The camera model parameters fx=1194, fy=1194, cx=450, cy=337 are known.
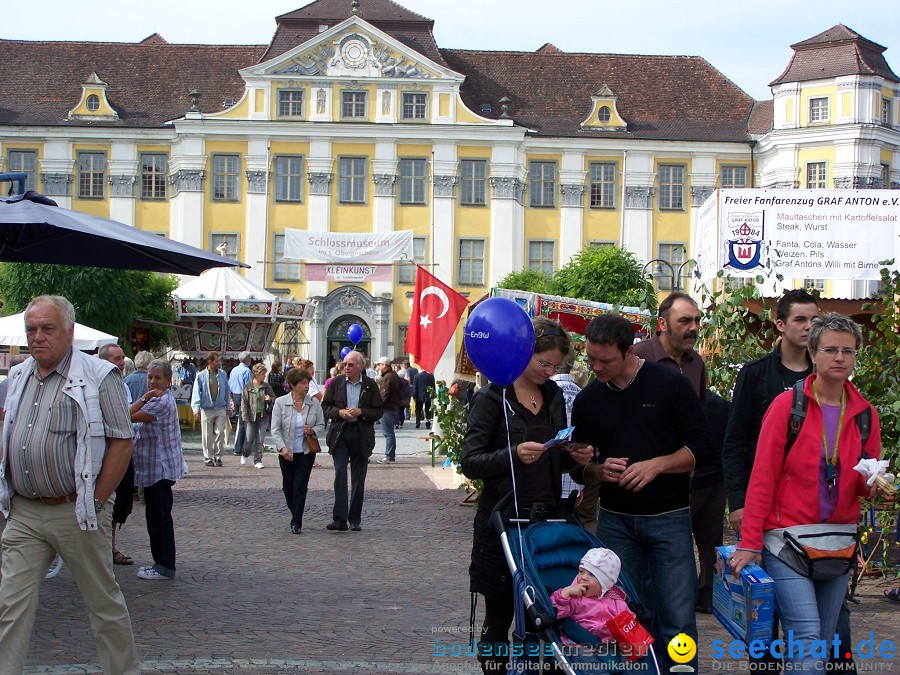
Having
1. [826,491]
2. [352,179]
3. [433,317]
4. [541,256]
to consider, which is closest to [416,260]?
[352,179]

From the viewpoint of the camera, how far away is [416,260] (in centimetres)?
5009

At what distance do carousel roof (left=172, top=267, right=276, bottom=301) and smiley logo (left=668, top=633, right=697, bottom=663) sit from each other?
2520cm

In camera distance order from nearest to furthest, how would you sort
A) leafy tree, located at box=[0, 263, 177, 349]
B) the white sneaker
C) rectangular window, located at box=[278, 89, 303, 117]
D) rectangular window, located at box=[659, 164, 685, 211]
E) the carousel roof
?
1. the white sneaker
2. the carousel roof
3. leafy tree, located at box=[0, 263, 177, 349]
4. rectangular window, located at box=[278, 89, 303, 117]
5. rectangular window, located at box=[659, 164, 685, 211]

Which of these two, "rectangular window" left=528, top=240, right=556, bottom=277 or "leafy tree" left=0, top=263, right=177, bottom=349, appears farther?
"rectangular window" left=528, top=240, right=556, bottom=277

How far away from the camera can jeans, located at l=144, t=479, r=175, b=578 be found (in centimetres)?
908

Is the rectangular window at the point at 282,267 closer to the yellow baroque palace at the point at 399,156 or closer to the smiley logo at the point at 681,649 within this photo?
the yellow baroque palace at the point at 399,156

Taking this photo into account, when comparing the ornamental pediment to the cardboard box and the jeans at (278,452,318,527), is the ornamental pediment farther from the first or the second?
the cardboard box

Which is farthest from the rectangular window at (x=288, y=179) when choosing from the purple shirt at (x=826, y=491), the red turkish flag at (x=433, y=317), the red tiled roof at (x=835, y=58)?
the purple shirt at (x=826, y=491)

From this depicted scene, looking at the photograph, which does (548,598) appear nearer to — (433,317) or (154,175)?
(433,317)

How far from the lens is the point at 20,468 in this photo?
5.37 meters

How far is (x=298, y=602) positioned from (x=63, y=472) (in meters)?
3.08

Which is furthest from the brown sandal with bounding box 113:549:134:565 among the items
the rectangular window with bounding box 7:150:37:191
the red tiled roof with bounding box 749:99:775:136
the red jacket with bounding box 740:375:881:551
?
the red tiled roof with bounding box 749:99:775:136

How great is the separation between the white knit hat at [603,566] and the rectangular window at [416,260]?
45442 mm

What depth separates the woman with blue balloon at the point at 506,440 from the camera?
528 cm
